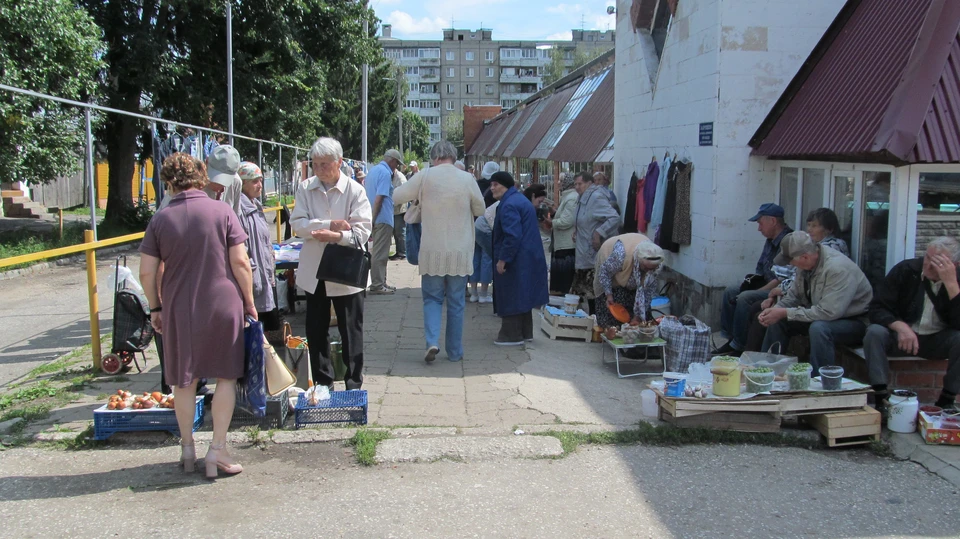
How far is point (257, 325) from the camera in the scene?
448cm

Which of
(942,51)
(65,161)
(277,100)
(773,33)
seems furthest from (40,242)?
(942,51)

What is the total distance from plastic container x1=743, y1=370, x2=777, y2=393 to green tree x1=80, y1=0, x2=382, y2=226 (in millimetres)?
13970

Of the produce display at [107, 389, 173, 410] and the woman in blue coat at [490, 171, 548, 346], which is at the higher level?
the woman in blue coat at [490, 171, 548, 346]

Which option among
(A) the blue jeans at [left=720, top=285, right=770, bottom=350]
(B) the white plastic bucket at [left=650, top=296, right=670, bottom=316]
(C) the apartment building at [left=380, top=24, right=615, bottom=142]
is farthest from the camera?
(C) the apartment building at [left=380, top=24, right=615, bottom=142]

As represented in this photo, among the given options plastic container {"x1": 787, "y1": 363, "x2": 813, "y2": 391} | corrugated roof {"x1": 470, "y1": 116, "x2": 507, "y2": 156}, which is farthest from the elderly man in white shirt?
corrugated roof {"x1": 470, "y1": 116, "x2": 507, "y2": 156}

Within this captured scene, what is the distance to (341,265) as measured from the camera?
5.41 m

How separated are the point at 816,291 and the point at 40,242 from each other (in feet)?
52.7

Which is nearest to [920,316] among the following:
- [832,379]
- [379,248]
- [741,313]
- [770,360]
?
[832,379]

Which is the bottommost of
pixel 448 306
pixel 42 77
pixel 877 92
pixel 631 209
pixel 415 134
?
pixel 448 306

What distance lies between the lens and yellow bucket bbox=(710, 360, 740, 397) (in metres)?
5.18

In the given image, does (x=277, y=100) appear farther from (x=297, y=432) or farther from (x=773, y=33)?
(x=297, y=432)

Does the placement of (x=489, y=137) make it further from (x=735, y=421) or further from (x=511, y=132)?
(x=735, y=421)

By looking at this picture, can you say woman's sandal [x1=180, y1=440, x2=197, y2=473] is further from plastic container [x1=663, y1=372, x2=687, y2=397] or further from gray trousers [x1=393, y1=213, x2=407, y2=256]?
gray trousers [x1=393, y1=213, x2=407, y2=256]

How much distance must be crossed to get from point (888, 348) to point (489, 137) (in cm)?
3184
